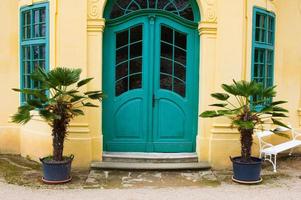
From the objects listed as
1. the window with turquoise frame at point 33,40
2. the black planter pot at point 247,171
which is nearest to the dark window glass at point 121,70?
the window with turquoise frame at point 33,40

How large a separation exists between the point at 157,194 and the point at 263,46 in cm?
394

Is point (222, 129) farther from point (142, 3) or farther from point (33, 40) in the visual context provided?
point (33, 40)

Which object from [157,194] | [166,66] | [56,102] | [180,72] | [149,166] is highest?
[166,66]

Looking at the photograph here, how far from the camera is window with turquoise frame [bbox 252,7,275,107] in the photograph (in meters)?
8.27

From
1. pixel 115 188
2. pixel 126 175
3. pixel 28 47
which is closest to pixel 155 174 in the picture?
pixel 126 175

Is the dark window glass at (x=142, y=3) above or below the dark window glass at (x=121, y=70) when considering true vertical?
above

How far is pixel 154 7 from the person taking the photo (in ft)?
26.5

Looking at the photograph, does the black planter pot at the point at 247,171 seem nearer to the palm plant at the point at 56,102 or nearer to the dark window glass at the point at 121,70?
the palm plant at the point at 56,102

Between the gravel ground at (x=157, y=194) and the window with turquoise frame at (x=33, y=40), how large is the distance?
2.57 metres

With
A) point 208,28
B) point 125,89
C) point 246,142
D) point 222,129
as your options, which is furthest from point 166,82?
point 246,142

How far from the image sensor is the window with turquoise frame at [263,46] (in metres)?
8.27

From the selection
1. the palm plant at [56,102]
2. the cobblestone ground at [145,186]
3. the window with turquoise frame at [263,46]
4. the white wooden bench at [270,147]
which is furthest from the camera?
the window with turquoise frame at [263,46]

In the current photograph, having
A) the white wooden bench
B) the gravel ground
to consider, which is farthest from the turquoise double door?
A: the gravel ground

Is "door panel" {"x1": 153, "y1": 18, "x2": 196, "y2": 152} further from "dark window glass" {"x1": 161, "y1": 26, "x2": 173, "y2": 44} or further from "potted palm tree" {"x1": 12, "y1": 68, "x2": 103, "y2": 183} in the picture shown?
"potted palm tree" {"x1": 12, "y1": 68, "x2": 103, "y2": 183}
